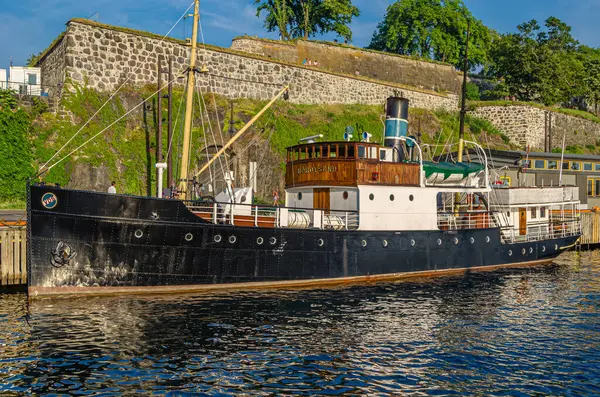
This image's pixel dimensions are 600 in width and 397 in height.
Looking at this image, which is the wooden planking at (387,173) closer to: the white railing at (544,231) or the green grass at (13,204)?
the white railing at (544,231)

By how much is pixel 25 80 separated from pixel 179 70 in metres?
10.1

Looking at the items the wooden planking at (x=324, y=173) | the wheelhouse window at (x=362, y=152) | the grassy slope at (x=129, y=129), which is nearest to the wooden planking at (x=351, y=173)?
the wooden planking at (x=324, y=173)

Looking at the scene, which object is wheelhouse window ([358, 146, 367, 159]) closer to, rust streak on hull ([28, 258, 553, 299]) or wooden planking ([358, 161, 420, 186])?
wooden planking ([358, 161, 420, 186])

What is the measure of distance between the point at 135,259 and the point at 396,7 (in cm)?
6186

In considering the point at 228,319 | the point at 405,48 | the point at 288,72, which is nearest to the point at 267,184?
the point at 288,72

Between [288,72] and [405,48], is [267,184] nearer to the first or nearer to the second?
[288,72]

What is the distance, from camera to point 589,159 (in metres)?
46.7

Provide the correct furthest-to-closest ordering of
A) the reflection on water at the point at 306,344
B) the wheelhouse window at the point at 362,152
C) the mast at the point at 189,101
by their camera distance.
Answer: the wheelhouse window at the point at 362,152 < the mast at the point at 189,101 < the reflection on water at the point at 306,344

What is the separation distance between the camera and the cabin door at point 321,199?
25.3 metres

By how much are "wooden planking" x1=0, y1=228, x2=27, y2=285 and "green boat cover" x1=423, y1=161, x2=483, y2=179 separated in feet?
57.2

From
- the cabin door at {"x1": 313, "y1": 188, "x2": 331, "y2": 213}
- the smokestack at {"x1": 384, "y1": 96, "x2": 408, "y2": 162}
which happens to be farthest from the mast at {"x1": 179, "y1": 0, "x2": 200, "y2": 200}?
the smokestack at {"x1": 384, "y1": 96, "x2": 408, "y2": 162}

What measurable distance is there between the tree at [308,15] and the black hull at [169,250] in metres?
41.5

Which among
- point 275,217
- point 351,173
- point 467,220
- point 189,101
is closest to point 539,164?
point 467,220

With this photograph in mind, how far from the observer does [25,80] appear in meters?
37.5
